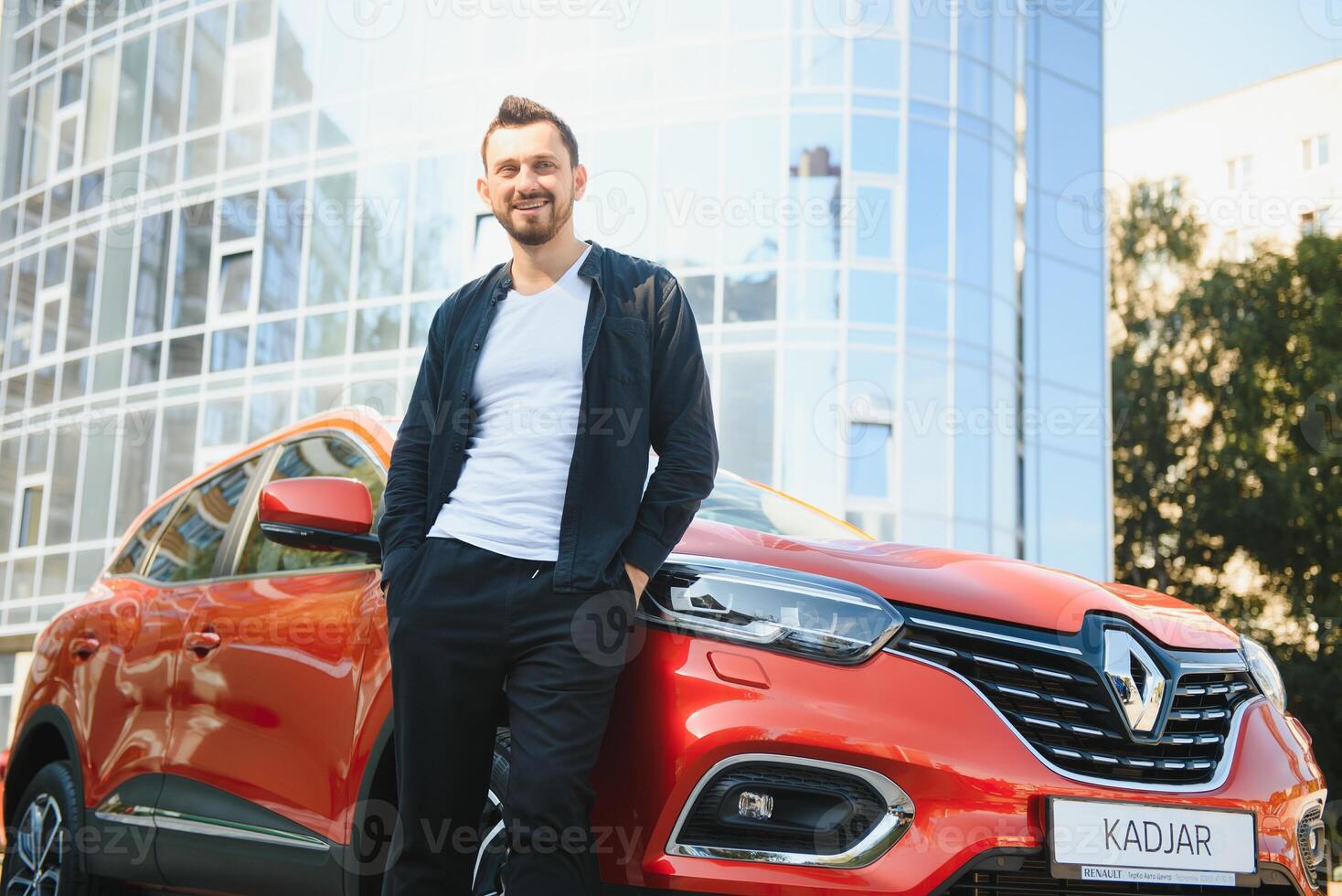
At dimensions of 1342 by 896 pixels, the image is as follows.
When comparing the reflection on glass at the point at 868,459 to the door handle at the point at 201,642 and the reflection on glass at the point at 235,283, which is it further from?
the door handle at the point at 201,642

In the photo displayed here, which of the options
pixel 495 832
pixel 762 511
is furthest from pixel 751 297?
pixel 495 832

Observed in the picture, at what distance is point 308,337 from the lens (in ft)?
67.5

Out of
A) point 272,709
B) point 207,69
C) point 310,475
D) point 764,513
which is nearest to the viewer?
point 272,709

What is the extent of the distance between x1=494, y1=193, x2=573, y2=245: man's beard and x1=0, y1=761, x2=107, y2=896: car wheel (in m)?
2.58

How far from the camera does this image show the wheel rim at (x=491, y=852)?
2.90 meters

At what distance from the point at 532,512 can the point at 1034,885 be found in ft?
3.93

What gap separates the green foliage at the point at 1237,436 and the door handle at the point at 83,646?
28.2 meters

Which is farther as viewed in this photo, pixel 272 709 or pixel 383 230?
pixel 383 230

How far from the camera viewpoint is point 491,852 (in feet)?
9.59

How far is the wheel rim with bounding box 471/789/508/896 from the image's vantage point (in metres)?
2.90

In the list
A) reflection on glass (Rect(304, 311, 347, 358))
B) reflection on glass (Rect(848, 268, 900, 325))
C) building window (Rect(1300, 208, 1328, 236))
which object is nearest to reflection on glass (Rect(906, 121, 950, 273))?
reflection on glass (Rect(848, 268, 900, 325))

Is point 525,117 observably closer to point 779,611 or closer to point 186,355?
point 779,611

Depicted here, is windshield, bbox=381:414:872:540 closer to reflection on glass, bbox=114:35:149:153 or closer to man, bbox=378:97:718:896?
man, bbox=378:97:718:896

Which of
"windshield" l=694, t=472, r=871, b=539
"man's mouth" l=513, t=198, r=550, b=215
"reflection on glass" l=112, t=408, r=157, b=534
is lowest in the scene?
"windshield" l=694, t=472, r=871, b=539
